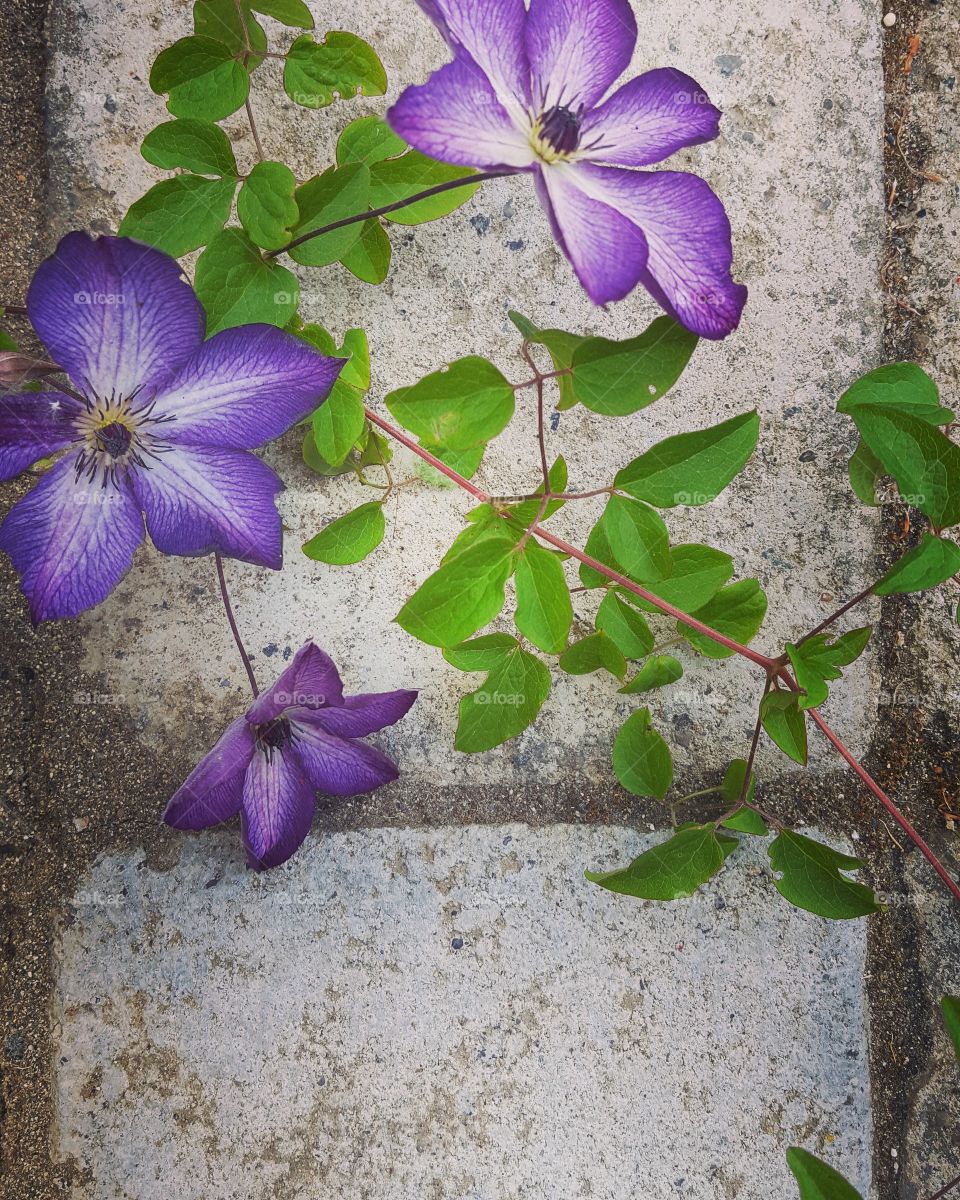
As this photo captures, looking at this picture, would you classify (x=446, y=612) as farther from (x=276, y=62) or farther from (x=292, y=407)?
(x=276, y=62)

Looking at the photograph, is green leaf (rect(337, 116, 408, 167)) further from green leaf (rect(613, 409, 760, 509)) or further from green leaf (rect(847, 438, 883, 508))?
green leaf (rect(847, 438, 883, 508))

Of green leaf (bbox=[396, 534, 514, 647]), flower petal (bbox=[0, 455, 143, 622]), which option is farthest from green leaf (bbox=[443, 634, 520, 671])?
flower petal (bbox=[0, 455, 143, 622])

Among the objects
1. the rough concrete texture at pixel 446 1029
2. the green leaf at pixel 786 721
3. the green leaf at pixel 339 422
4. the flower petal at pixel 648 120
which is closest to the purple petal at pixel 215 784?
the rough concrete texture at pixel 446 1029

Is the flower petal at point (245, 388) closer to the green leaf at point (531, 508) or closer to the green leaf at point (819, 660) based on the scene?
the green leaf at point (531, 508)

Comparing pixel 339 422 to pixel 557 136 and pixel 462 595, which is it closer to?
pixel 462 595

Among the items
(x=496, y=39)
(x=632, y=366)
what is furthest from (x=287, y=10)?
(x=632, y=366)
